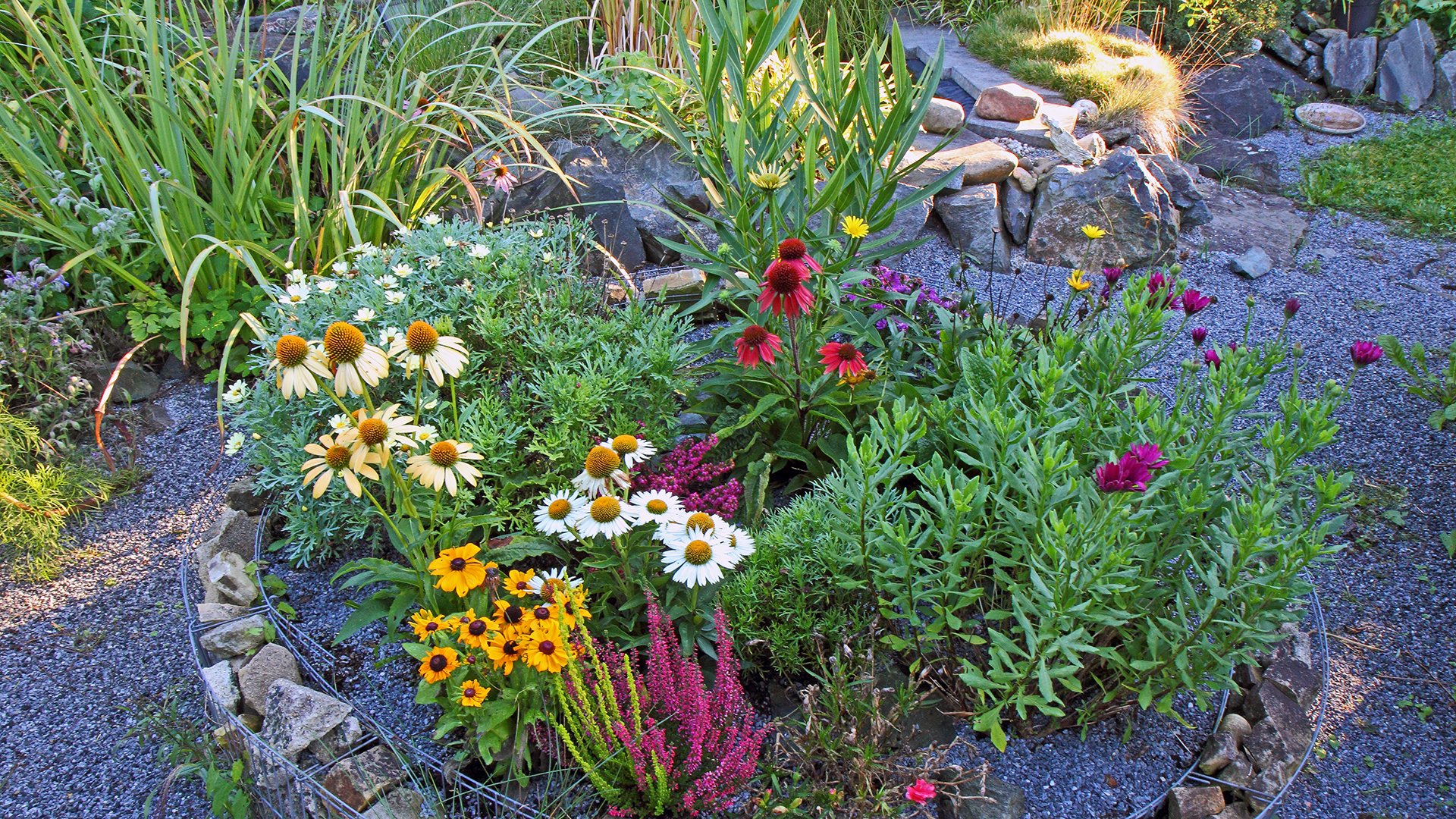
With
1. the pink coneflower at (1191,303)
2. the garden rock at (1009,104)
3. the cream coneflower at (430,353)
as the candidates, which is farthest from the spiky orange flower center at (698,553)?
the garden rock at (1009,104)

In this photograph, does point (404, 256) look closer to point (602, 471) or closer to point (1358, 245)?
point (602, 471)

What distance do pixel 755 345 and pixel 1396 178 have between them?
470 cm

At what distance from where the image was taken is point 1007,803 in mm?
1702

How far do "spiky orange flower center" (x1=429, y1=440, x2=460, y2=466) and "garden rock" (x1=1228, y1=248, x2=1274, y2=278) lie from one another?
3688 millimetres

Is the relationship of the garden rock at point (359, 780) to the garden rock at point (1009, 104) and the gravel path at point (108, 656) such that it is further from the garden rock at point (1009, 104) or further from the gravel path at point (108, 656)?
the garden rock at point (1009, 104)

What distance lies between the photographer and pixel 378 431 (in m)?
1.62

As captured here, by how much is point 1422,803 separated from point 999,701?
100cm

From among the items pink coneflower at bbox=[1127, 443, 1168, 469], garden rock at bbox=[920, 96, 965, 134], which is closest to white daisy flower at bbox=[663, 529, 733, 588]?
pink coneflower at bbox=[1127, 443, 1168, 469]

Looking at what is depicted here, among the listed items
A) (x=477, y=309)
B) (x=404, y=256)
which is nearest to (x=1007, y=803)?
(x=477, y=309)

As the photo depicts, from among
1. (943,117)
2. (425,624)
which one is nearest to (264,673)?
(425,624)

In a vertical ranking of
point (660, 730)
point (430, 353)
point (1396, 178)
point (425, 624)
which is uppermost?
point (430, 353)

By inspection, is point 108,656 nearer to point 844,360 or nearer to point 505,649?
point 505,649

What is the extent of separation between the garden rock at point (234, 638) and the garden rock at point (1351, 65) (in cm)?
752

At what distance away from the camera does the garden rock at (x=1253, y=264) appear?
3982mm
